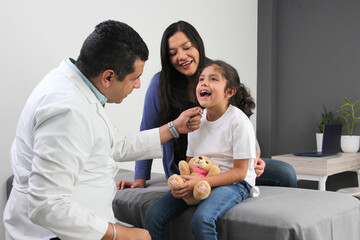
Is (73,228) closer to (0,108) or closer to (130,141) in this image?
(130,141)

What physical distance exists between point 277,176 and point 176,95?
0.67m

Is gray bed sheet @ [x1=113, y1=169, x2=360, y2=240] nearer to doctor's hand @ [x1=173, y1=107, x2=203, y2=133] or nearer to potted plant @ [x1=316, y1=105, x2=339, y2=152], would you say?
doctor's hand @ [x1=173, y1=107, x2=203, y2=133]

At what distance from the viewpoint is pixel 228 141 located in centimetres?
168

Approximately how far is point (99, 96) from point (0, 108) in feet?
4.23

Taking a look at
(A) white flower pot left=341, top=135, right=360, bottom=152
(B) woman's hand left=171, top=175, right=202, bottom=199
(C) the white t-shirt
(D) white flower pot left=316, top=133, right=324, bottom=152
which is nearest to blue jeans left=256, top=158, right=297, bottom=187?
(C) the white t-shirt

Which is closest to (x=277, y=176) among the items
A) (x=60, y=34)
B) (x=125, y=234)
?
(x=125, y=234)

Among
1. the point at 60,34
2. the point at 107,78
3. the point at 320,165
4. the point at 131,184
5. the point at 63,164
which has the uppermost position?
the point at 60,34

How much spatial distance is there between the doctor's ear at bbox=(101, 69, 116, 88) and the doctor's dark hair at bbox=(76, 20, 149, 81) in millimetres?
11

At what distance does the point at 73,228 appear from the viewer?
107cm

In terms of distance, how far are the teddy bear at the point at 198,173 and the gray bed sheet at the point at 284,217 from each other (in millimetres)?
103

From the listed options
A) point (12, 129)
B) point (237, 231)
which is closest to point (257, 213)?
point (237, 231)

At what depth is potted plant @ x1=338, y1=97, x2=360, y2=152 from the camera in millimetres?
4062

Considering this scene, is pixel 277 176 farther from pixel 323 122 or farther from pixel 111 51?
pixel 323 122

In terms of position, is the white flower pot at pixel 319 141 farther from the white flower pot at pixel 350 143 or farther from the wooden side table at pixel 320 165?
the wooden side table at pixel 320 165
